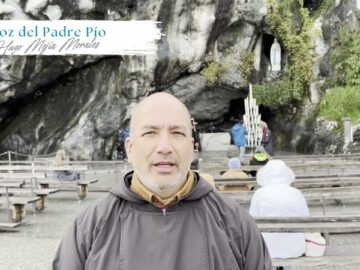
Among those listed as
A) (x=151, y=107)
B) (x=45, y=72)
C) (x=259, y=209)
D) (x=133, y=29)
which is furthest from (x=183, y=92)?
(x=151, y=107)

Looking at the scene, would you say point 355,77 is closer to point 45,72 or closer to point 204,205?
point 45,72

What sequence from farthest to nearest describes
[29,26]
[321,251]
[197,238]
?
[29,26] → [321,251] → [197,238]

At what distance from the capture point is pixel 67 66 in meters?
19.8

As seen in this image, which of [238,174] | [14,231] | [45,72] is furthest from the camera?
[45,72]

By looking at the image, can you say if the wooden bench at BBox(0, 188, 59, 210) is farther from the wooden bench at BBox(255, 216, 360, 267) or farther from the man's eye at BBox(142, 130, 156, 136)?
the man's eye at BBox(142, 130, 156, 136)

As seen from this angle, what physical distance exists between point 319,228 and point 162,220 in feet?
10.2

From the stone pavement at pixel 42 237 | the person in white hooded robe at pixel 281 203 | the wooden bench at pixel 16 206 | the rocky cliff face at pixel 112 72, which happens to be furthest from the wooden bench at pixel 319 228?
the rocky cliff face at pixel 112 72

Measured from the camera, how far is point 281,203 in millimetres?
4719

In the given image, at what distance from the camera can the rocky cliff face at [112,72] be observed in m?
19.0

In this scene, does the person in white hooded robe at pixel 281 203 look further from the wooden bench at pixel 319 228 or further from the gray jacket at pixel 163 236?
the gray jacket at pixel 163 236

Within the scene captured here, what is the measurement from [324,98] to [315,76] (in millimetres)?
1262

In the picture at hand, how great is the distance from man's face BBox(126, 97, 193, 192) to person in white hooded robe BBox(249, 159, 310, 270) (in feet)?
8.42

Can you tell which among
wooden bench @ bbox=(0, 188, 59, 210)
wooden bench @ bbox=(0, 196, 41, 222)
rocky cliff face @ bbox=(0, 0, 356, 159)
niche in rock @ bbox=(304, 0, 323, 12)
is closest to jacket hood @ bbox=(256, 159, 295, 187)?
wooden bench @ bbox=(0, 196, 41, 222)

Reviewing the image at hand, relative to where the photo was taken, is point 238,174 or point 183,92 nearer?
point 238,174
